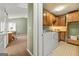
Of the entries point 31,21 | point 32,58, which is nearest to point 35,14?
point 31,21

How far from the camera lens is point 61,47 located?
4.01ft

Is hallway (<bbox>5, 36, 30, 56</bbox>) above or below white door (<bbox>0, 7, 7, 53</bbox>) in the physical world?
below

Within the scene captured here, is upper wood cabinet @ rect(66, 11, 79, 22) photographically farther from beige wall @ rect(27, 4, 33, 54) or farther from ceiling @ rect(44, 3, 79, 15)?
beige wall @ rect(27, 4, 33, 54)

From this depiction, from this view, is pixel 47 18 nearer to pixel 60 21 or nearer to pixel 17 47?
pixel 60 21

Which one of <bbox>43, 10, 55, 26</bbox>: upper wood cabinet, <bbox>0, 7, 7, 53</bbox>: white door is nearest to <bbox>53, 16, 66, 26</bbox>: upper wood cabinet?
<bbox>43, 10, 55, 26</bbox>: upper wood cabinet

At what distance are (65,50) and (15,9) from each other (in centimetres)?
68

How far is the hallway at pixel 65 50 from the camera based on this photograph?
46.8 inches

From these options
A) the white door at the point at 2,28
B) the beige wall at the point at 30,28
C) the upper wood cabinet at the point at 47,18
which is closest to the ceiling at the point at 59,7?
the upper wood cabinet at the point at 47,18

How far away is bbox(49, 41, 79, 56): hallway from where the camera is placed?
3.90ft

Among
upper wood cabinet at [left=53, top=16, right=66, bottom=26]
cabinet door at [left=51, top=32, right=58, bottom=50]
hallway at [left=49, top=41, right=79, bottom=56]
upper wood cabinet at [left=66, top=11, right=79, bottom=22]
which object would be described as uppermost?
upper wood cabinet at [left=66, top=11, right=79, bottom=22]

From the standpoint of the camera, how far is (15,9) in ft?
3.91

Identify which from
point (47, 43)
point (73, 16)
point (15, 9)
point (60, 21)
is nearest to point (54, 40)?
point (47, 43)

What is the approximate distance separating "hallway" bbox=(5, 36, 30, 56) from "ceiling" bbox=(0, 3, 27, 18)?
0.76 ft

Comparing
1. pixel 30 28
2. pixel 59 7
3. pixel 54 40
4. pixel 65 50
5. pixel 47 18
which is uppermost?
pixel 59 7
